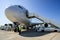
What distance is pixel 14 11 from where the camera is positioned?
1733 centimetres

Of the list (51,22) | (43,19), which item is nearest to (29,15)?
(43,19)

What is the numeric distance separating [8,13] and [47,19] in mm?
8837

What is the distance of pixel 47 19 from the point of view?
75.2 ft

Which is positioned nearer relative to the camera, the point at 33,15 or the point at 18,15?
the point at 18,15

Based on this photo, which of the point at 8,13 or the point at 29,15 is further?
the point at 29,15

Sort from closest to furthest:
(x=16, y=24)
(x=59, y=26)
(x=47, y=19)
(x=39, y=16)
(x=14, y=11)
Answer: (x=14, y=11) < (x=16, y=24) < (x=59, y=26) < (x=47, y=19) < (x=39, y=16)

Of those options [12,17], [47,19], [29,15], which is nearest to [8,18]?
[12,17]

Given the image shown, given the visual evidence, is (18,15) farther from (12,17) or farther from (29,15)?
(29,15)

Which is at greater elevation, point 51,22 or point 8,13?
point 8,13

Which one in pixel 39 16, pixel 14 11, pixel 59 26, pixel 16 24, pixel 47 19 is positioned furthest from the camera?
pixel 39 16

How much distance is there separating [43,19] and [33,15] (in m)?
3.23

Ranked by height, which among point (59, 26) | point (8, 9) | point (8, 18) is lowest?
point (59, 26)

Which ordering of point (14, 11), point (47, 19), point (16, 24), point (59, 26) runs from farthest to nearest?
point (47, 19) < point (59, 26) < point (16, 24) < point (14, 11)

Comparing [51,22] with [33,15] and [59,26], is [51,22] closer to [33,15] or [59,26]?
[59,26]
